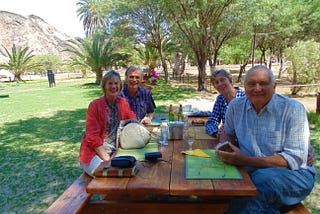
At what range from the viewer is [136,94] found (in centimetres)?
402

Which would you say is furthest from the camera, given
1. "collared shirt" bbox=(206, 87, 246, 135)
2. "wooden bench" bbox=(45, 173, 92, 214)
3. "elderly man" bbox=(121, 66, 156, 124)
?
"elderly man" bbox=(121, 66, 156, 124)

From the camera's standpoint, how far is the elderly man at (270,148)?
176 cm

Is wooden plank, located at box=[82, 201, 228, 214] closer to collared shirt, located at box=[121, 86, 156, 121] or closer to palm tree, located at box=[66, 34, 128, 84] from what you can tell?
collared shirt, located at box=[121, 86, 156, 121]

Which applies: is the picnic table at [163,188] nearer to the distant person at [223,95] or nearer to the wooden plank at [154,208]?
the wooden plank at [154,208]

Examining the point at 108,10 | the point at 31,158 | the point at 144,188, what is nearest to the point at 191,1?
the point at 108,10

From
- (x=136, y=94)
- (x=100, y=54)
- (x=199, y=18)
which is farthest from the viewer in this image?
(x=100, y=54)

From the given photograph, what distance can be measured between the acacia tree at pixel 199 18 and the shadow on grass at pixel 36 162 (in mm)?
7712

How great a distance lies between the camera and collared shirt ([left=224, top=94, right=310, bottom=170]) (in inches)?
73.4

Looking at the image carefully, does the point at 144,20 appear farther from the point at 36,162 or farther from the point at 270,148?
the point at 270,148

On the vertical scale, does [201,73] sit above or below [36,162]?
above

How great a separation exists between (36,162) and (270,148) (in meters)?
4.02

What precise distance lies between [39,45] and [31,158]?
90612mm

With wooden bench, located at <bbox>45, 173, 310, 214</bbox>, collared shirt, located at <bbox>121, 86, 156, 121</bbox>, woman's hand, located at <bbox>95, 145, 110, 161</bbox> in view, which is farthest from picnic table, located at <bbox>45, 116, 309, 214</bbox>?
collared shirt, located at <bbox>121, 86, 156, 121</bbox>

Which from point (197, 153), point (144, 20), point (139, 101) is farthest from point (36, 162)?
point (144, 20)
